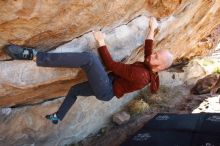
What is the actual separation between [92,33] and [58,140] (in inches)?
99.1

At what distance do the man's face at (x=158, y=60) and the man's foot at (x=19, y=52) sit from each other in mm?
1595

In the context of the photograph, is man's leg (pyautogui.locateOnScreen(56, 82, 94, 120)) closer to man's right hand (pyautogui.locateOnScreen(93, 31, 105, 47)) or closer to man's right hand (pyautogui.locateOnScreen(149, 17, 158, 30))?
man's right hand (pyautogui.locateOnScreen(93, 31, 105, 47))

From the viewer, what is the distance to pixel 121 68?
549 centimetres

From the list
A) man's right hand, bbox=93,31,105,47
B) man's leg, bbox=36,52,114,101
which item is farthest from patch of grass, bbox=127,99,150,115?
man's right hand, bbox=93,31,105,47

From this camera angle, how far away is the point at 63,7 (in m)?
4.82

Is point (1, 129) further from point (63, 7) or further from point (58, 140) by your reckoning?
point (63, 7)

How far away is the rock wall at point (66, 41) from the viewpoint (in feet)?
15.8

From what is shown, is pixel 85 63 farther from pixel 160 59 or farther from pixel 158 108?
pixel 158 108

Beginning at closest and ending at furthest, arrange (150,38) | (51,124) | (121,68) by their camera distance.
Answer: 1. (121,68)
2. (150,38)
3. (51,124)

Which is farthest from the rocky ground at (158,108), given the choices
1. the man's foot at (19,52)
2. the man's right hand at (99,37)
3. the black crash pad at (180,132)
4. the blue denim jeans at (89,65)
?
the man's foot at (19,52)

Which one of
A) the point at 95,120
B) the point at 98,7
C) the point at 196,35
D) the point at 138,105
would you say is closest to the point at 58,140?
the point at 95,120

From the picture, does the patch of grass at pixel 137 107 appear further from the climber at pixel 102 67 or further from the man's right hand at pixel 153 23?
the climber at pixel 102 67

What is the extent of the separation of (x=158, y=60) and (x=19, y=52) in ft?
5.98

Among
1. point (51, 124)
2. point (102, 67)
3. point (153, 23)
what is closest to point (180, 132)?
point (153, 23)
